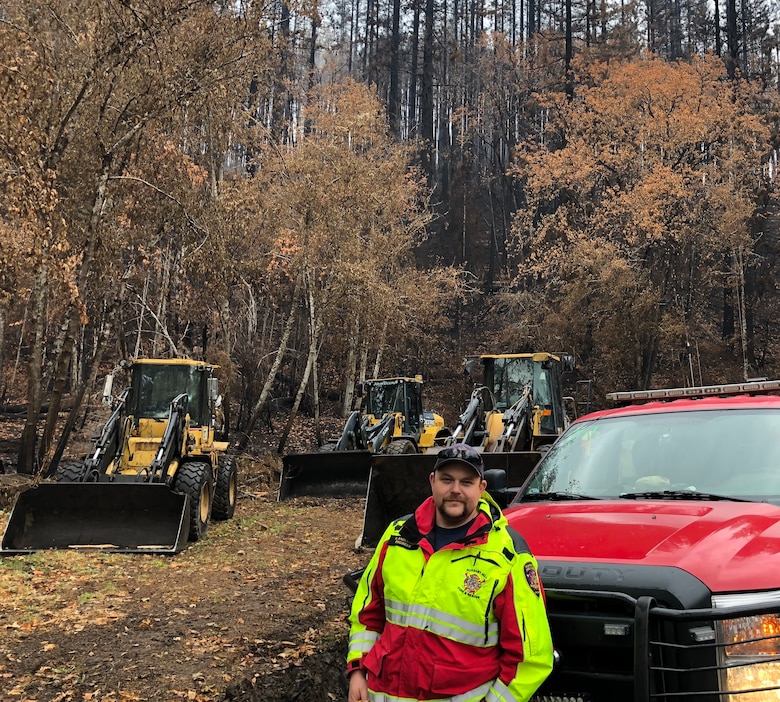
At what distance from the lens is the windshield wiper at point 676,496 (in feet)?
11.0

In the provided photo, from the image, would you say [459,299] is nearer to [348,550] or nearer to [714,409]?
[348,550]

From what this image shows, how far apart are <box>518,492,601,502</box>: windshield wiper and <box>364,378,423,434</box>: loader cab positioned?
41.1 feet

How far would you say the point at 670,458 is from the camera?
12.7ft

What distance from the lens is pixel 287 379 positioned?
2953 cm

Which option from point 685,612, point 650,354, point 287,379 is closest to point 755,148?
point 650,354

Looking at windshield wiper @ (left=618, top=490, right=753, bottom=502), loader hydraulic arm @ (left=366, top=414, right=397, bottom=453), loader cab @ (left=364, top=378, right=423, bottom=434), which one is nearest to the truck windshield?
windshield wiper @ (left=618, top=490, right=753, bottom=502)

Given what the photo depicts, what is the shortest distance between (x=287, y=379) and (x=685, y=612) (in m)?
27.7

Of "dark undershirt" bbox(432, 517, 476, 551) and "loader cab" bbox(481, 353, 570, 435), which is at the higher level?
"loader cab" bbox(481, 353, 570, 435)

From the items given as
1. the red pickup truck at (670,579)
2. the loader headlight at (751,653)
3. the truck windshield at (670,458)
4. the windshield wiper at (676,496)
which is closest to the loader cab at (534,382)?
the truck windshield at (670,458)

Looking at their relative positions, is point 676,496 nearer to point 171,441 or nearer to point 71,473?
→ point 171,441

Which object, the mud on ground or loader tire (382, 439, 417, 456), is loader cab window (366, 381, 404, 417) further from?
the mud on ground

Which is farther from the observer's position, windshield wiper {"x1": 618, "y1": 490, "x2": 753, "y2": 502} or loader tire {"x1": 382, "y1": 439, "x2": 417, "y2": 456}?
loader tire {"x1": 382, "y1": 439, "x2": 417, "y2": 456}

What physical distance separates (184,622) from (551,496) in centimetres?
368

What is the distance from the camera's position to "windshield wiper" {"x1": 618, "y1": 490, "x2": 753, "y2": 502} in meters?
3.34
